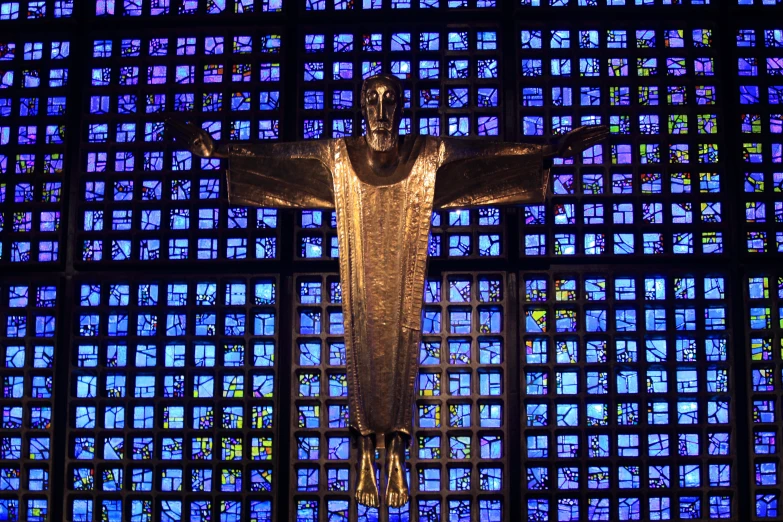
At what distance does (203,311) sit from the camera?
15.9 ft

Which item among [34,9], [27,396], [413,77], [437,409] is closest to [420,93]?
[413,77]

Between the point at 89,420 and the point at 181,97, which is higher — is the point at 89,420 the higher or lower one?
the lower one

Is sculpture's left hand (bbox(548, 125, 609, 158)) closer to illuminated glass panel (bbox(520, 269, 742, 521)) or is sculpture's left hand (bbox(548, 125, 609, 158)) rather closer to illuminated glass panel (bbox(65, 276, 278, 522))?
illuminated glass panel (bbox(520, 269, 742, 521))

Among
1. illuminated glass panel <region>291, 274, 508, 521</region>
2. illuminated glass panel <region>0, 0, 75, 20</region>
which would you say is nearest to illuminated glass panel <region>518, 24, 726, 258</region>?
illuminated glass panel <region>291, 274, 508, 521</region>

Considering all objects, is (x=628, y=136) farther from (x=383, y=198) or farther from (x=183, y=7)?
(x=183, y=7)

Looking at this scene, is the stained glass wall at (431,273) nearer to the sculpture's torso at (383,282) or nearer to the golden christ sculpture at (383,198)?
the golden christ sculpture at (383,198)

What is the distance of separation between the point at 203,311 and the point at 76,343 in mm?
543

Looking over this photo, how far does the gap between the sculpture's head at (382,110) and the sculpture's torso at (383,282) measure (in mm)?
116

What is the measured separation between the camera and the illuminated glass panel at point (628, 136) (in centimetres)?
482

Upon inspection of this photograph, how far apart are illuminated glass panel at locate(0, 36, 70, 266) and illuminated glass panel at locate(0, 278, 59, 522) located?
0.18 m

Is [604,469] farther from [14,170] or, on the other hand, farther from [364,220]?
[14,170]

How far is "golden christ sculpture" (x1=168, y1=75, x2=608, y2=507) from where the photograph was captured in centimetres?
411

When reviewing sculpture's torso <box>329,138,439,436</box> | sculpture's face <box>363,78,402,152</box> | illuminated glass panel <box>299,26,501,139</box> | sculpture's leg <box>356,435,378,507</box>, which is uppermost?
illuminated glass panel <box>299,26,501,139</box>

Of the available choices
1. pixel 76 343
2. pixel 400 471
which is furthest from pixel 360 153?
pixel 76 343
